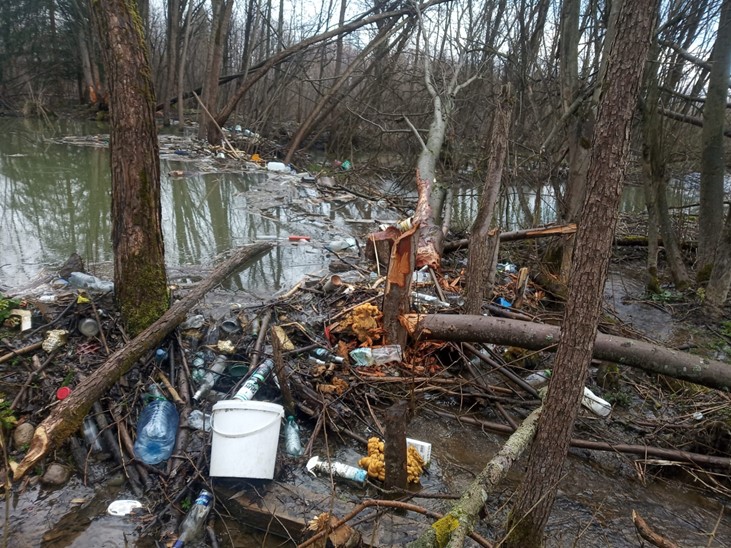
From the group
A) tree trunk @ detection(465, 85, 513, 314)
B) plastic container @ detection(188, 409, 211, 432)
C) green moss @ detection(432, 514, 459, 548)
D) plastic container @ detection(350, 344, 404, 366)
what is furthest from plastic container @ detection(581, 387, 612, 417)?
plastic container @ detection(188, 409, 211, 432)

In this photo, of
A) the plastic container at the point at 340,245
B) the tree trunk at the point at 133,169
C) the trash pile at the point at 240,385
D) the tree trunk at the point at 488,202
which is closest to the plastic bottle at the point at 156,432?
the trash pile at the point at 240,385

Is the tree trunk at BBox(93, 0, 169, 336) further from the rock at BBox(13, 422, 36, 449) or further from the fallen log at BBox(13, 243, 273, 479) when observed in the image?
the rock at BBox(13, 422, 36, 449)

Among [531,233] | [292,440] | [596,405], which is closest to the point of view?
[292,440]

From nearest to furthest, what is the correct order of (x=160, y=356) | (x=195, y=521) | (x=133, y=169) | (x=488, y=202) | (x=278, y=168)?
(x=195, y=521)
(x=133, y=169)
(x=160, y=356)
(x=488, y=202)
(x=278, y=168)

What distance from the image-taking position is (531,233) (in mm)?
5438

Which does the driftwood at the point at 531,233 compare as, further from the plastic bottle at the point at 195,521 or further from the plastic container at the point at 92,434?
the plastic container at the point at 92,434

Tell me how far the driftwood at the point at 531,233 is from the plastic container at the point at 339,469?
3.24m

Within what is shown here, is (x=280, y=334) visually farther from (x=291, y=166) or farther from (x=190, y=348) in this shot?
(x=291, y=166)

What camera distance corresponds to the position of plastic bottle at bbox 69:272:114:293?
4.28m

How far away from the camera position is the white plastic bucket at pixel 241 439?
2686mm

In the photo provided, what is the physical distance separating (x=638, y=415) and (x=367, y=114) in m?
11.2

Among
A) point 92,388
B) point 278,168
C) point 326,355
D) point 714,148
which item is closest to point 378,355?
point 326,355

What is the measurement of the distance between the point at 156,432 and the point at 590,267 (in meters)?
2.66

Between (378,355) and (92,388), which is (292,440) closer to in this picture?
(378,355)
